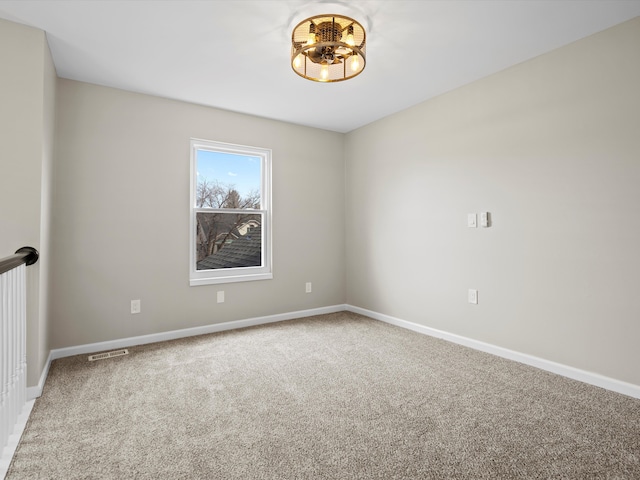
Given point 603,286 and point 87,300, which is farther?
point 87,300

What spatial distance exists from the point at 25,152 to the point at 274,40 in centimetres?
182

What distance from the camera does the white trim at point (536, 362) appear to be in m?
2.25

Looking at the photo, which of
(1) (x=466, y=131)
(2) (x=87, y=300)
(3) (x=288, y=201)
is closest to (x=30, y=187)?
(2) (x=87, y=300)

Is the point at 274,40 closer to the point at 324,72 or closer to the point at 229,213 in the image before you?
the point at 324,72

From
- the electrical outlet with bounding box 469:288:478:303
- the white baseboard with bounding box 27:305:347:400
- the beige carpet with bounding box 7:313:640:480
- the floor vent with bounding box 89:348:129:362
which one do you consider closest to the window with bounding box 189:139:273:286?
the white baseboard with bounding box 27:305:347:400

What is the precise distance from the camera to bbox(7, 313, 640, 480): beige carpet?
1.54 meters

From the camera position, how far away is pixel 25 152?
224 centimetres

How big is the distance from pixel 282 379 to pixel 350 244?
2422 millimetres

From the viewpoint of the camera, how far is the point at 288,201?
420 centimetres

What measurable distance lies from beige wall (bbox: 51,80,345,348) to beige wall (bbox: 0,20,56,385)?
0.68 metres

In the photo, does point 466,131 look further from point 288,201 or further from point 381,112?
point 288,201

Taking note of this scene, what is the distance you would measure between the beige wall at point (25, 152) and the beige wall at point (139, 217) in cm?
68

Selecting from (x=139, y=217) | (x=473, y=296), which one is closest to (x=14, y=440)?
(x=139, y=217)

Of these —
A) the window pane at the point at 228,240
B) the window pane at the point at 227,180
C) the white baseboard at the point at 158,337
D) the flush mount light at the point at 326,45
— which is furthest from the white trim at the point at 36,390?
the flush mount light at the point at 326,45
